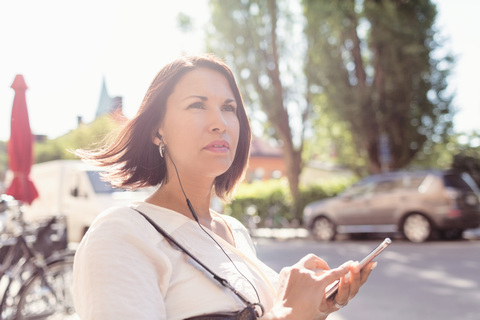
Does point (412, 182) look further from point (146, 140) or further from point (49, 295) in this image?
point (146, 140)

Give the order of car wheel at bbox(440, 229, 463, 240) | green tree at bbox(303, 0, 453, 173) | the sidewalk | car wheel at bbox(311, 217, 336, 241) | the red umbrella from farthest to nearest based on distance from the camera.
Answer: green tree at bbox(303, 0, 453, 173), car wheel at bbox(311, 217, 336, 241), the sidewalk, car wheel at bbox(440, 229, 463, 240), the red umbrella

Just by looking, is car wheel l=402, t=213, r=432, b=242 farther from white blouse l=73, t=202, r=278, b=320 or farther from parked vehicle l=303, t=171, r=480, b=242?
white blouse l=73, t=202, r=278, b=320

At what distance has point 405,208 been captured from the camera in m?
13.5

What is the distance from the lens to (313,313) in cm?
125

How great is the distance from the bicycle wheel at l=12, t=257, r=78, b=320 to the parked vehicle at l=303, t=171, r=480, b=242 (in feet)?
32.1

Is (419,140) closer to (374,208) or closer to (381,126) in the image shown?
(381,126)

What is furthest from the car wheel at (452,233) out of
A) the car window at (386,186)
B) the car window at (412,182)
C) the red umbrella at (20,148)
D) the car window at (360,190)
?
the red umbrella at (20,148)

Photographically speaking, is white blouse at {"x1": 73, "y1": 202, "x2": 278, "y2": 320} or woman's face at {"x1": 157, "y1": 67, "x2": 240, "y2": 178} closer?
white blouse at {"x1": 73, "y1": 202, "x2": 278, "y2": 320}

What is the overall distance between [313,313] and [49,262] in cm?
459

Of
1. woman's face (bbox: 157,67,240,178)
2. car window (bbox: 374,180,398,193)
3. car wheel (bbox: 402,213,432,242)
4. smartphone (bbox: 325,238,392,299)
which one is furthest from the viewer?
car window (bbox: 374,180,398,193)

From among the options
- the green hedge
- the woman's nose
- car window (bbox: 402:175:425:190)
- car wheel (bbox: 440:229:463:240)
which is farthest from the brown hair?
the green hedge

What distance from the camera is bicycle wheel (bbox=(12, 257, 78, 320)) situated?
16.8 ft

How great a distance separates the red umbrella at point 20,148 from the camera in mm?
6422

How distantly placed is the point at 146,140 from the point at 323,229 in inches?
546
